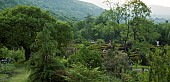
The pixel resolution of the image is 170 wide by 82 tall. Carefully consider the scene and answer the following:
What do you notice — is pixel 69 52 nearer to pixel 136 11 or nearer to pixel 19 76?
pixel 19 76

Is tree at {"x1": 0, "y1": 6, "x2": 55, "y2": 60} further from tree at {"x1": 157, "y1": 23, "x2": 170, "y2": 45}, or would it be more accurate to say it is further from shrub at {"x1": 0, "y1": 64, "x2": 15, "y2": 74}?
tree at {"x1": 157, "y1": 23, "x2": 170, "y2": 45}

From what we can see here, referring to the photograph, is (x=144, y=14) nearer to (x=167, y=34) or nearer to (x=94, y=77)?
(x=167, y=34)

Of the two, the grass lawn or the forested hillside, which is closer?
the forested hillside

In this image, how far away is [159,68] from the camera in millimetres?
8484

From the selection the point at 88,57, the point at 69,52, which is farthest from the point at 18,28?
the point at 88,57

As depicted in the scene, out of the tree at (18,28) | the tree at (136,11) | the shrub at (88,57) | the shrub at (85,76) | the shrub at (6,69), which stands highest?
the tree at (136,11)

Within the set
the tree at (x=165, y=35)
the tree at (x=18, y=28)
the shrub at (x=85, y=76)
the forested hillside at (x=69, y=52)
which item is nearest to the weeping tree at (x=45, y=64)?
the forested hillside at (x=69, y=52)

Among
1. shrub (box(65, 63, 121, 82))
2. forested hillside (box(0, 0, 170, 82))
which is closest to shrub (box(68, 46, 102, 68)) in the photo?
forested hillside (box(0, 0, 170, 82))

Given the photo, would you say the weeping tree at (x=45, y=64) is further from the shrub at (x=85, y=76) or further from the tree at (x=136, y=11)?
the tree at (x=136, y=11)

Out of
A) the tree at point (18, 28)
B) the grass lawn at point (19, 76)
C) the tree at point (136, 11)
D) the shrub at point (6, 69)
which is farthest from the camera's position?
the tree at point (136, 11)

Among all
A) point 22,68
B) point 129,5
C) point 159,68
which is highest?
point 129,5

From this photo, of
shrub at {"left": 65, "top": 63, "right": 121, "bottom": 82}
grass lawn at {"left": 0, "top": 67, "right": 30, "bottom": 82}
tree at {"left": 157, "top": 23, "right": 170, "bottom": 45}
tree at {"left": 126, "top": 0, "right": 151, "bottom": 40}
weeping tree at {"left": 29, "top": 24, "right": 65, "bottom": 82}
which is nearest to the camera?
shrub at {"left": 65, "top": 63, "right": 121, "bottom": 82}

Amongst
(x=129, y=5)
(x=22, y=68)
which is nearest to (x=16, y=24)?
(x=22, y=68)

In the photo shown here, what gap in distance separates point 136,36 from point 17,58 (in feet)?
50.1
